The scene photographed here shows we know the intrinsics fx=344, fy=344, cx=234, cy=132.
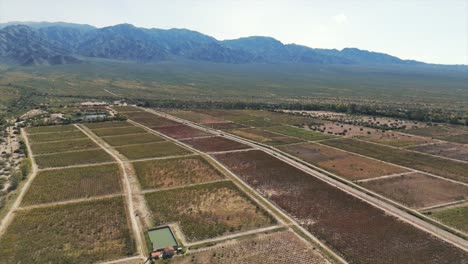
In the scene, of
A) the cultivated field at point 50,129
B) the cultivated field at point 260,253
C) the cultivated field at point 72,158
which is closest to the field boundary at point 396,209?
the cultivated field at point 260,253

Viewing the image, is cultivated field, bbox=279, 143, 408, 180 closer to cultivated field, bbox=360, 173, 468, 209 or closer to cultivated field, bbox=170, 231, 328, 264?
cultivated field, bbox=360, 173, 468, 209

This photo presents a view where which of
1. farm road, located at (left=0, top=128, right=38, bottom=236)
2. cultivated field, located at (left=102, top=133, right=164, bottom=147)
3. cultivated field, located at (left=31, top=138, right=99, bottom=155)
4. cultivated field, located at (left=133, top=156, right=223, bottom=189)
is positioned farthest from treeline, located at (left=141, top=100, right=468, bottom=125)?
farm road, located at (left=0, top=128, right=38, bottom=236)

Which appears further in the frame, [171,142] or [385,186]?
[171,142]

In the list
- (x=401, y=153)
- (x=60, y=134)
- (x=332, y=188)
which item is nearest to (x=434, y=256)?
(x=332, y=188)

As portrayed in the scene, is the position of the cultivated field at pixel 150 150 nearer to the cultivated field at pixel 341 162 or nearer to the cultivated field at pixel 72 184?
the cultivated field at pixel 72 184

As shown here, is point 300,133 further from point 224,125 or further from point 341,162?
point 341,162

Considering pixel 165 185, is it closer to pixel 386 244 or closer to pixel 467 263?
pixel 386 244
